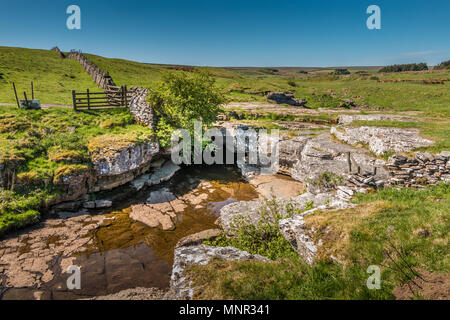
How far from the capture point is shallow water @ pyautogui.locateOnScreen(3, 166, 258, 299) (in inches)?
319

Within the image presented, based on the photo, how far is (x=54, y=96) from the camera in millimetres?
24391

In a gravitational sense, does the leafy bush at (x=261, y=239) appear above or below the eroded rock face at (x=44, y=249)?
above

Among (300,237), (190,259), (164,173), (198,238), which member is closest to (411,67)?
(164,173)

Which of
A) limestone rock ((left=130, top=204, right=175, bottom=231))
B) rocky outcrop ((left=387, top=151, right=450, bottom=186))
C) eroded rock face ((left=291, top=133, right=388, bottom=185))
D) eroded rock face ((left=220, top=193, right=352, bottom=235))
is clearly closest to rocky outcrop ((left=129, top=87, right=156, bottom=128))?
limestone rock ((left=130, top=204, right=175, bottom=231))

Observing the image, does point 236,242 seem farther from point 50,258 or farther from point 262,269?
point 50,258

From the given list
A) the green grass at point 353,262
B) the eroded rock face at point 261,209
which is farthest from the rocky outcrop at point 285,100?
the green grass at point 353,262

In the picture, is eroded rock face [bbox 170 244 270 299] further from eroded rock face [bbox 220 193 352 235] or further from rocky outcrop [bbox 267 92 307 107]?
rocky outcrop [bbox 267 92 307 107]

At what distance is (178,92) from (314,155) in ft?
39.3

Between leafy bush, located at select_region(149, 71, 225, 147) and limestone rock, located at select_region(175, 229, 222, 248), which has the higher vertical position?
leafy bush, located at select_region(149, 71, 225, 147)

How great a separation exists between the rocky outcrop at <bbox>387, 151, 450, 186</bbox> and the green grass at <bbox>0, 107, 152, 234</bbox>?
51.4ft

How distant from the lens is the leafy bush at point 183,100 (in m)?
18.5

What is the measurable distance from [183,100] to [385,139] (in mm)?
14380

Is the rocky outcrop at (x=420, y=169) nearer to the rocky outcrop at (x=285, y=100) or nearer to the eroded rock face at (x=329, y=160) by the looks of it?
the eroded rock face at (x=329, y=160)

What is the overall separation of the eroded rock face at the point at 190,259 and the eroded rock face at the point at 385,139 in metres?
10.7
